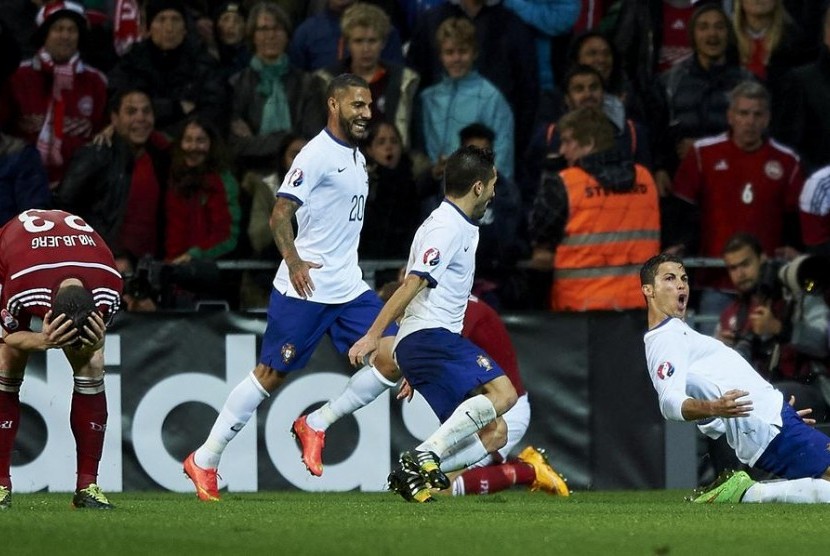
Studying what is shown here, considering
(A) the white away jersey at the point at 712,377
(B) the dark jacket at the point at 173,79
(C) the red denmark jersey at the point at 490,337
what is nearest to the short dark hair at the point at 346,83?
(C) the red denmark jersey at the point at 490,337

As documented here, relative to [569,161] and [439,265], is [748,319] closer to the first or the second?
[569,161]

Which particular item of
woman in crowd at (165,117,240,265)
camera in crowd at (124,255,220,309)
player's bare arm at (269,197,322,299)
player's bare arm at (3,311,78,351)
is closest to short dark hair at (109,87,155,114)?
woman in crowd at (165,117,240,265)

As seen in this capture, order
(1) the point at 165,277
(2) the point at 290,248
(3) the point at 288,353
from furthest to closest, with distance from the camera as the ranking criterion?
(1) the point at 165,277, (3) the point at 288,353, (2) the point at 290,248

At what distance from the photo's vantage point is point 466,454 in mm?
10703

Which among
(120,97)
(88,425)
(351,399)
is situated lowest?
(351,399)

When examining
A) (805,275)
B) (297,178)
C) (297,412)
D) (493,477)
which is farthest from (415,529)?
(805,275)

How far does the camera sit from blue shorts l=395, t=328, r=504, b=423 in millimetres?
10102

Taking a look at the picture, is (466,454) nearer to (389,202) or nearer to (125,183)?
(389,202)

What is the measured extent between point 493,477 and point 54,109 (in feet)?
16.9

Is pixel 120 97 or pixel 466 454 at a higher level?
pixel 120 97

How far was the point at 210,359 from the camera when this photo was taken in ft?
42.5

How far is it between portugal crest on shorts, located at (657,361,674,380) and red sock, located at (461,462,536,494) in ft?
5.72

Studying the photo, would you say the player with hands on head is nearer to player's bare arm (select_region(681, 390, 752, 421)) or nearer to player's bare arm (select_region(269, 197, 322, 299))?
player's bare arm (select_region(269, 197, 322, 299))

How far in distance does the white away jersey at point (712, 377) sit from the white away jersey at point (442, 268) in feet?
3.43
